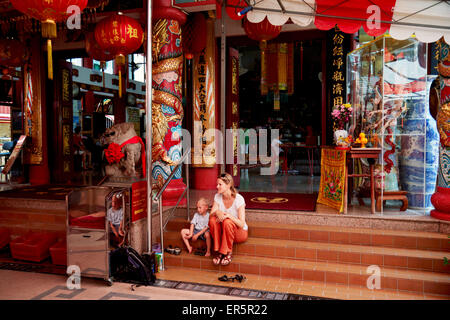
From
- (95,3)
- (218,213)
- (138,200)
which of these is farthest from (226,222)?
(95,3)

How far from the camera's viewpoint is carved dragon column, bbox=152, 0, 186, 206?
18.2ft

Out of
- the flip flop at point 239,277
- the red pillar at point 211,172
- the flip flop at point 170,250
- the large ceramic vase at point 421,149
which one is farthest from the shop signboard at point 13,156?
the large ceramic vase at point 421,149

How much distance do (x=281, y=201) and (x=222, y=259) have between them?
183 cm

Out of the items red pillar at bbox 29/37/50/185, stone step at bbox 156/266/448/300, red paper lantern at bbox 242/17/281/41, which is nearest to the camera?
stone step at bbox 156/266/448/300

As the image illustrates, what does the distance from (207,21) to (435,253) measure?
17.3 ft

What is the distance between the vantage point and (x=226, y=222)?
4.29 m

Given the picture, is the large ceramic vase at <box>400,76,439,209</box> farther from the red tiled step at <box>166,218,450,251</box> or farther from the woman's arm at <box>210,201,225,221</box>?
the woman's arm at <box>210,201,225,221</box>

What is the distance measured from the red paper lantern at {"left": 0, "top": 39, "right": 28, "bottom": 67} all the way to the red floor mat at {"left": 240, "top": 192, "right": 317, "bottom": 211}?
4.72m

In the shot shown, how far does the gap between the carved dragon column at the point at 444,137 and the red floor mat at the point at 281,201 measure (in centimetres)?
152

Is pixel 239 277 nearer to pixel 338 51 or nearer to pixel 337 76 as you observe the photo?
pixel 337 76

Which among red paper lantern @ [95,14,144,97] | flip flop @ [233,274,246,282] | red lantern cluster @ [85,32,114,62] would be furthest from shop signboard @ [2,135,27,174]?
flip flop @ [233,274,246,282]

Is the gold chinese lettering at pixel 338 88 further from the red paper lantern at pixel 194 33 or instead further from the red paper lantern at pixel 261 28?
the red paper lantern at pixel 194 33

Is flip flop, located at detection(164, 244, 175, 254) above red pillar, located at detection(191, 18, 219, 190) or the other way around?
the other way around
